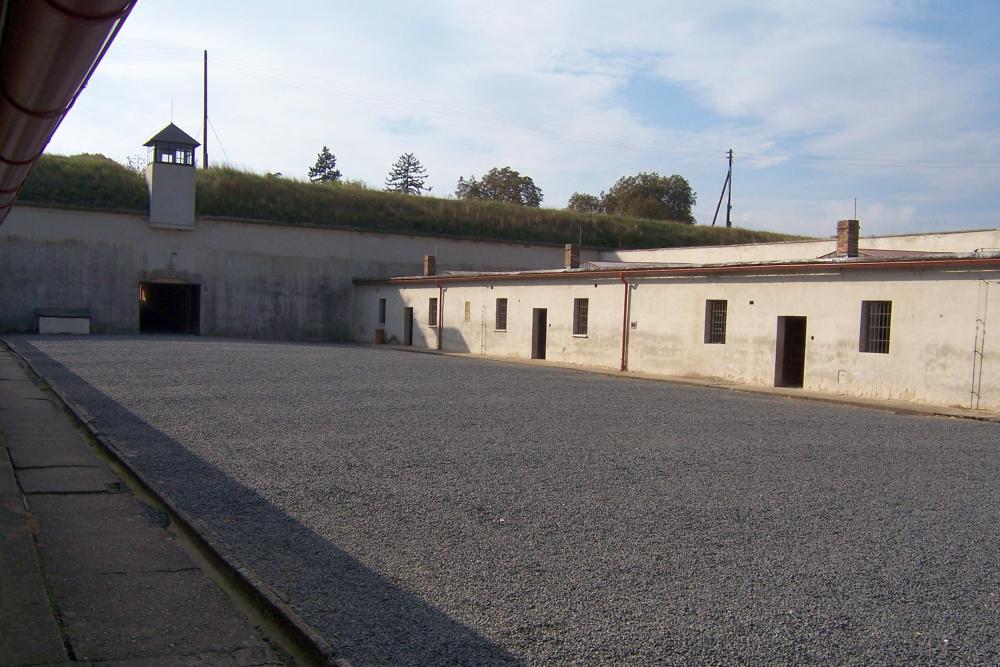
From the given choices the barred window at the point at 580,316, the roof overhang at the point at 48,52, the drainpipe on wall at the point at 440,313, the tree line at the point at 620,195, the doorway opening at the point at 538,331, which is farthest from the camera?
the tree line at the point at 620,195

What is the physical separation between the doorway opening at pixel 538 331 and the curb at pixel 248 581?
22.3 meters

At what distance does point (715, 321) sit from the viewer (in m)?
23.9

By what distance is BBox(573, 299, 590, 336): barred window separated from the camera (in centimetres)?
2859

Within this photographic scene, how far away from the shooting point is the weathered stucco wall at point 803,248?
3331 centimetres

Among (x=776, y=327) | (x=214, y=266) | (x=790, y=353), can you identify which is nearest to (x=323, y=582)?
(x=776, y=327)

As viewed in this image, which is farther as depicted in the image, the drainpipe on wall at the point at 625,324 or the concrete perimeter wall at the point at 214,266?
the concrete perimeter wall at the point at 214,266

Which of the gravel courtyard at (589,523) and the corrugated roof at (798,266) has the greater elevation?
the corrugated roof at (798,266)

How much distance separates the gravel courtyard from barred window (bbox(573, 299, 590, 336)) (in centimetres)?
1348

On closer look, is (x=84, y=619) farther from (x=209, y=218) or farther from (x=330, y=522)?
(x=209, y=218)

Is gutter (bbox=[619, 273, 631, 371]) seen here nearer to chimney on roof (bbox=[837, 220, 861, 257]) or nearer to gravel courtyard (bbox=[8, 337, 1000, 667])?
chimney on roof (bbox=[837, 220, 861, 257])

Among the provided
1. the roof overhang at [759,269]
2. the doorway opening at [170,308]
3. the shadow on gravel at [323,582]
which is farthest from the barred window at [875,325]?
the doorway opening at [170,308]

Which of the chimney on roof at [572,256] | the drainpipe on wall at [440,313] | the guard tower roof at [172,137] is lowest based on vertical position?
the drainpipe on wall at [440,313]

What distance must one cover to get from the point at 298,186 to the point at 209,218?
667 cm

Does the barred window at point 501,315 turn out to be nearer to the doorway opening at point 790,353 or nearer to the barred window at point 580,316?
the barred window at point 580,316
